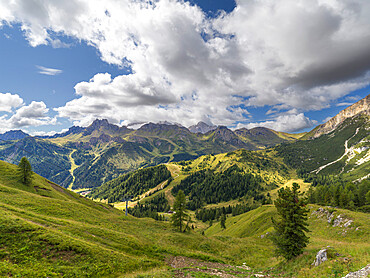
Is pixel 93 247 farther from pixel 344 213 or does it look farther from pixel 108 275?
pixel 344 213

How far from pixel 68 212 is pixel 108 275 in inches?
1164

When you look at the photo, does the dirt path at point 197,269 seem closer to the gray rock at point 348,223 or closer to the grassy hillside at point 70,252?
the grassy hillside at point 70,252

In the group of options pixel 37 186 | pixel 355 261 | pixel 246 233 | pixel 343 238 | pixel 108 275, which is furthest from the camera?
pixel 246 233

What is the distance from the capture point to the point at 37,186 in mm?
66500

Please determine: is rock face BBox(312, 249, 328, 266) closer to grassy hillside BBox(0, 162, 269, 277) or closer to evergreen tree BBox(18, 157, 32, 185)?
grassy hillside BBox(0, 162, 269, 277)

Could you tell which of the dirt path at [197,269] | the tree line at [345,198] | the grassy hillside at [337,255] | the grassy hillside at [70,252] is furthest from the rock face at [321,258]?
the tree line at [345,198]

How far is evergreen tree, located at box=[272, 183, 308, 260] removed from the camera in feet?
82.8

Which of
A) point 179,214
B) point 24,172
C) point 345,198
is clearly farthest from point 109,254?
point 345,198

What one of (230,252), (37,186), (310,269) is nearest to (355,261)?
(310,269)

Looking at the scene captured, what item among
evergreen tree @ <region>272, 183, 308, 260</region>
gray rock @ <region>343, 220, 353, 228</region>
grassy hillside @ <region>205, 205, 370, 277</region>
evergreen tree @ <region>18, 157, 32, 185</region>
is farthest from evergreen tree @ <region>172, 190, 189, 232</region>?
evergreen tree @ <region>18, 157, 32, 185</region>

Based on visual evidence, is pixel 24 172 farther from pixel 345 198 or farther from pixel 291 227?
pixel 345 198

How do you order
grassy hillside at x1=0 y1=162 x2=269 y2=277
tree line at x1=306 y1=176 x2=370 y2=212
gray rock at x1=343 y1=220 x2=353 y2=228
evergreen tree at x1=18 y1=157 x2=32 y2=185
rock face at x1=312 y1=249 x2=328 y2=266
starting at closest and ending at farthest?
1. grassy hillside at x1=0 y1=162 x2=269 y2=277
2. rock face at x1=312 y1=249 x2=328 y2=266
3. gray rock at x1=343 y1=220 x2=353 y2=228
4. evergreen tree at x1=18 y1=157 x2=32 y2=185
5. tree line at x1=306 y1=176 x2=370 y2=212

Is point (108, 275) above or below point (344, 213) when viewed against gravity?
below

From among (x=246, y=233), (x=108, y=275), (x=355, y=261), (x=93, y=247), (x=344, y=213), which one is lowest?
(x=246, y=233)
